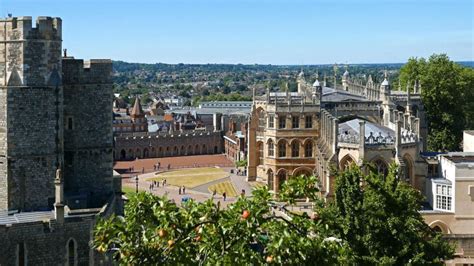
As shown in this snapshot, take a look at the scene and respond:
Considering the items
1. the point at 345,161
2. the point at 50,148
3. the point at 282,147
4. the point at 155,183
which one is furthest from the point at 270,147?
the point at 50,148

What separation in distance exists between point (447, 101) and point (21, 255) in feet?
212

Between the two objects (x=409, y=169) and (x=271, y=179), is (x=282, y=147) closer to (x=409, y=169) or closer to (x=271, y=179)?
(x=271, y=179)

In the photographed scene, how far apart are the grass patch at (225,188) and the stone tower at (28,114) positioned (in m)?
40.3

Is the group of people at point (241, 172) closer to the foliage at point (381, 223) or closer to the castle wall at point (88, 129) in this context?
the castle wall at point (88, 129)

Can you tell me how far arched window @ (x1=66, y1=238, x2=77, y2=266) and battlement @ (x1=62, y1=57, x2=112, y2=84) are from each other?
28.5ft

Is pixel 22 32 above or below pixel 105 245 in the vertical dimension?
above

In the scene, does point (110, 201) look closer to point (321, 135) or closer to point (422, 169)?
point (422, 169)

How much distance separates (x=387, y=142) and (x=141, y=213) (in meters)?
34.3

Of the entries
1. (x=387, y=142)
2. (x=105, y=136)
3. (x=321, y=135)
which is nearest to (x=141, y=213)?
(x=105, y=136)

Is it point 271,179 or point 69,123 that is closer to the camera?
point 69,123

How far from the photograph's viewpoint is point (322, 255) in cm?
1681

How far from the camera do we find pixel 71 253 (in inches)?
1165


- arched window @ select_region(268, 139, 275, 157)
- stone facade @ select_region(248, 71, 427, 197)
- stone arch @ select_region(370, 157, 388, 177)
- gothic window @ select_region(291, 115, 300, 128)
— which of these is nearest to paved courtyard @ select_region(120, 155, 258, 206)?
arched window @ select_region(268, 139, 275, 157)

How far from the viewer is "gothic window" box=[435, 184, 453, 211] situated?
149 ft
